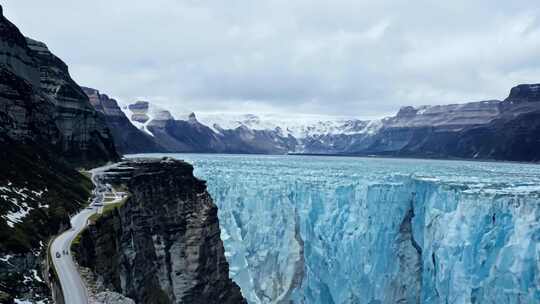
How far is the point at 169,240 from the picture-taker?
38.5 m

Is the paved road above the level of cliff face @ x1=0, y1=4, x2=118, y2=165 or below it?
below

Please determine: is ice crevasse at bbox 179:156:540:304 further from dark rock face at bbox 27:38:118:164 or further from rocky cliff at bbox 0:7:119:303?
rocky cliff at bbox 0:7:119:303

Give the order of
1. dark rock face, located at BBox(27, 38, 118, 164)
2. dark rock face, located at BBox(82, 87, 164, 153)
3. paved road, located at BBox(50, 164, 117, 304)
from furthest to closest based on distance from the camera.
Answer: dark rock face, located at BBox(82, 87, 164, 153)
dark rock face, located at BBox(27, 38, 118, 164)
paved road, located at BBox(50, 164, 117, 304)

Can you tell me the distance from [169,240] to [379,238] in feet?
46.8

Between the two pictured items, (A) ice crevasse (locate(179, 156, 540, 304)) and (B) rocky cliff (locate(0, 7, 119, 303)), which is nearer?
(B) rocky cliff (locate(0, 7, 119, 303))

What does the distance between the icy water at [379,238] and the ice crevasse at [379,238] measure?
60 millimetres

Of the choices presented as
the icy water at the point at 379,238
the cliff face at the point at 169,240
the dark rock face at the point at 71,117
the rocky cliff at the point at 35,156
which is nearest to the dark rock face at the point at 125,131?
the rocky cliff at the point at 35,156

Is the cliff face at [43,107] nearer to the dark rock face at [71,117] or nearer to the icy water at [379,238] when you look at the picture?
the dark rock face at [71,117]

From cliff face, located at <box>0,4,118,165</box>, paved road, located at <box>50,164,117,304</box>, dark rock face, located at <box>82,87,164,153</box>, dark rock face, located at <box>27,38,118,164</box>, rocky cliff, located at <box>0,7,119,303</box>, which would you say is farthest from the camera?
dark rock face, located at <box>82,87,164,153</box>

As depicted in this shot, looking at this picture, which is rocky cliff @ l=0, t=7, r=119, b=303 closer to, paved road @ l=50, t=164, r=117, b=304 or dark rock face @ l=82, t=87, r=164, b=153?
paved road @ l=50, t=164, r=117, b=304

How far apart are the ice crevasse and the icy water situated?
0.20 feet

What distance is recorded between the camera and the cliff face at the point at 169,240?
33281mm

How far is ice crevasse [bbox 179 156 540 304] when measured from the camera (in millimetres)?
32344

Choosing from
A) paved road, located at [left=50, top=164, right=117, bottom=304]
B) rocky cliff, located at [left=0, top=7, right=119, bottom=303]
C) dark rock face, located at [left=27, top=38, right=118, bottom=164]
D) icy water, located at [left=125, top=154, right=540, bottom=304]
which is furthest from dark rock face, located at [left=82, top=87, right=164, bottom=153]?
paved road, located at [left=50, top=164, right=117, bottom=304]
